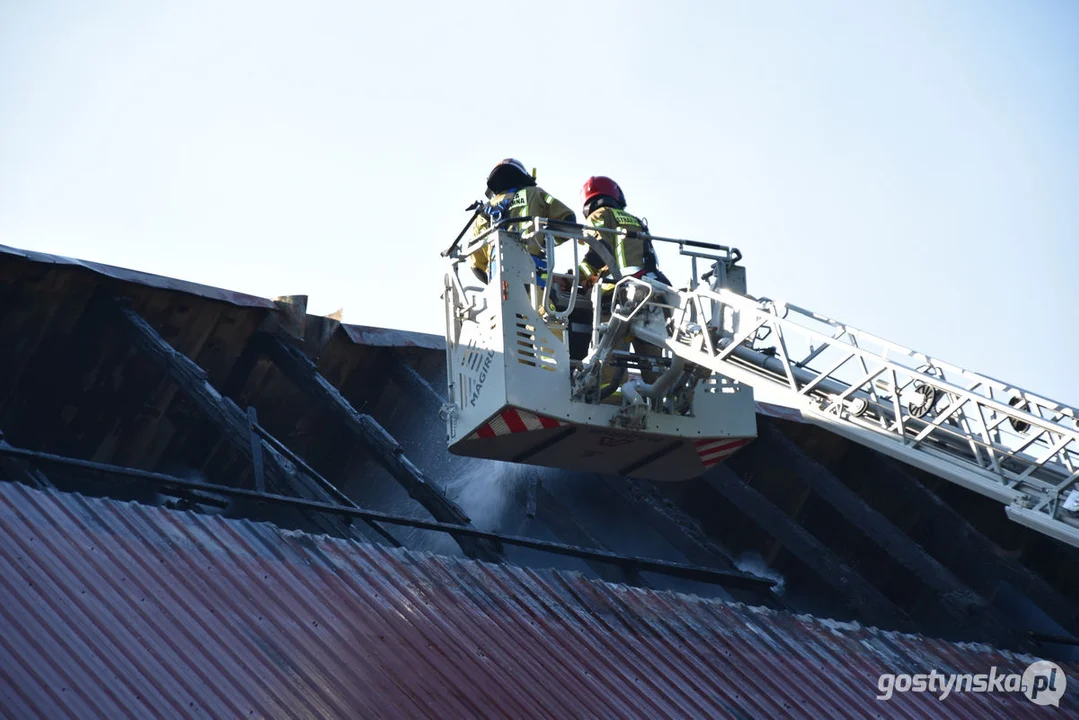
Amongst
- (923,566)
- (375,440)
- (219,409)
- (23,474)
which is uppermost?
(923,566)

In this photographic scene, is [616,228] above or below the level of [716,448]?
above

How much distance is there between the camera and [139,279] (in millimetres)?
10797

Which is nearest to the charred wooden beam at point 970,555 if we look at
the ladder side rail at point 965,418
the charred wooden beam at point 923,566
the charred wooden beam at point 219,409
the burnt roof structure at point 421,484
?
the burnt roof structure at point 421,484

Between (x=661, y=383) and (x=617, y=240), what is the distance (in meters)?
1.33

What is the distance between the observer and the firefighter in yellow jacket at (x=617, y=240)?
436 inches

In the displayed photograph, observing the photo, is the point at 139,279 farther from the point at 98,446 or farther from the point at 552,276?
the point at 552,276

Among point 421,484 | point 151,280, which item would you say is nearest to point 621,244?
point 421,484

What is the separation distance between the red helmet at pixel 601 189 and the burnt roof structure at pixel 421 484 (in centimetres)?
252

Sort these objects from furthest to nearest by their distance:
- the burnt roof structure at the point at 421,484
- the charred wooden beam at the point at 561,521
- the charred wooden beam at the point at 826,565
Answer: the charred wooden beam at the point at 561,521 → the charred wooden beam at the point at 826,565 → the burnt roof structure at the point at 421,484

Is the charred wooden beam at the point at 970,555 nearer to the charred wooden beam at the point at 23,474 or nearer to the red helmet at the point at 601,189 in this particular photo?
the red helmet at the point at 601,189

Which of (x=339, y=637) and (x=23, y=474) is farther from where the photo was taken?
(x=23, y=474)

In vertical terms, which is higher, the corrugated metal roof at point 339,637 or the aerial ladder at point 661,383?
the aerial ladder at point 661,383

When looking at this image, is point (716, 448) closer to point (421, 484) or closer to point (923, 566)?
point (923, 566)

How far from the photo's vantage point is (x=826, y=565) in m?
11.9
